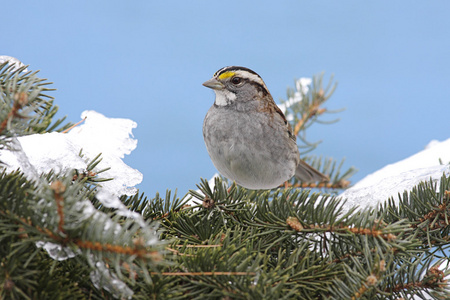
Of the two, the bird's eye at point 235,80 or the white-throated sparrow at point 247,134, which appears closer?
the white-throated sparrow at point 247,134

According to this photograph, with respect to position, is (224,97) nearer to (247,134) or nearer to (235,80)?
Result: (235,80)

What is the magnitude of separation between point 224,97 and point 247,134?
40cm

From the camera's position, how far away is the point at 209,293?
4.80 ft

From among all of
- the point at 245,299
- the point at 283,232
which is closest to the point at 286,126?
the point at 283,232

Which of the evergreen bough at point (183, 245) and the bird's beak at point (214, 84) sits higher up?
the bird's beak at point (214, 84)

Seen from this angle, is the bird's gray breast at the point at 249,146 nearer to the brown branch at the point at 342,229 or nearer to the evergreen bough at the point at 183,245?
the evergreen bough at the point at 183,245

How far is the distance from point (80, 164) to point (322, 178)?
2.34 metres

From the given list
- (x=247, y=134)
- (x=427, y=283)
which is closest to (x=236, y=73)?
(x=247, y=134)

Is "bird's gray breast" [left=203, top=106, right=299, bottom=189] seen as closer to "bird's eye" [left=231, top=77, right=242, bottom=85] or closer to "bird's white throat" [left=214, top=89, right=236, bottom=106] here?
"bird's white throat" [left=214, top=89, right=236, bottom=106]

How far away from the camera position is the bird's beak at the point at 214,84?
3031 mm

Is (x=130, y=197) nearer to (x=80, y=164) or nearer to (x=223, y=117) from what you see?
(x=80, y=164)

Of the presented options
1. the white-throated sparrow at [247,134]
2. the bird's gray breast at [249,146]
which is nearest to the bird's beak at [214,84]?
the white-throated sparrow at [247,134]

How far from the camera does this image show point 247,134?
2838 millimetres

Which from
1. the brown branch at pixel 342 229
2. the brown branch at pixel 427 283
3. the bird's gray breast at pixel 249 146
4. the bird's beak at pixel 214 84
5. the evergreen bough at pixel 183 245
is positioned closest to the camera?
the evergreen bough at pixel 183 245
